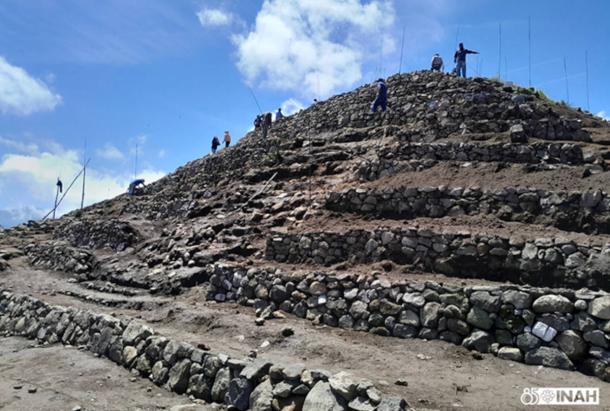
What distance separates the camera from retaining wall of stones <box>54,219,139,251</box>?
23625mm

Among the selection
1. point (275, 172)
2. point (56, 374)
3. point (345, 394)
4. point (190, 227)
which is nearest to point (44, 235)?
point (190, 227)

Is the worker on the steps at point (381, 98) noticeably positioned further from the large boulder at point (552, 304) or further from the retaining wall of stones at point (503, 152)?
the large boulder at point (552, 304)

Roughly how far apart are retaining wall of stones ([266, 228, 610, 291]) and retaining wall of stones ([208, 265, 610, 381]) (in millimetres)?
1646

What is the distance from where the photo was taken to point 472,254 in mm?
11461

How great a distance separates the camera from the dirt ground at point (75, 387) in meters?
9.30

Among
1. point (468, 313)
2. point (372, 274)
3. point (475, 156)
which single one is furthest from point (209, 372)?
point (475, 156)

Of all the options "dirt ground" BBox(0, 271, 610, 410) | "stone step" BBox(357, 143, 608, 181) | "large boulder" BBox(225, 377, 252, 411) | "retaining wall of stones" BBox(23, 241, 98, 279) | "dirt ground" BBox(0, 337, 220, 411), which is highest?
"stone step" BBox(357, 143, 608, 181)

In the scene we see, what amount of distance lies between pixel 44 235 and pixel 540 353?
3339cm

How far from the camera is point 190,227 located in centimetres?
2102

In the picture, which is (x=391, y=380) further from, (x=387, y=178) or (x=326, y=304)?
(x=387, y=178)

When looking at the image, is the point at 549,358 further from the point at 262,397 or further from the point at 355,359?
the point at 262,397

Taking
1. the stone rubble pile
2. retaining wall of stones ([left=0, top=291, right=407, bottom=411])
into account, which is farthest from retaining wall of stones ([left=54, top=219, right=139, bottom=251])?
the stone rubble pile

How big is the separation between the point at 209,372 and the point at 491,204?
347 inches

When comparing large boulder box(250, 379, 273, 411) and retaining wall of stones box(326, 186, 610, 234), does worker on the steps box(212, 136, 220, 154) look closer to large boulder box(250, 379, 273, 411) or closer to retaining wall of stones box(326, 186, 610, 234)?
retaining wall of stones box(326, 186, 610, 234)
